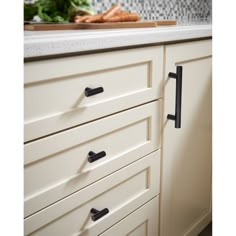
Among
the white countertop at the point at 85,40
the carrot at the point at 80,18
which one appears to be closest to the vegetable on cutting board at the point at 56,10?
the carrot at the point at 80,18

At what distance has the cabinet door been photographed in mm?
1271

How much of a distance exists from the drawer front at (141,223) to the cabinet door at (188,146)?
0.05 metres

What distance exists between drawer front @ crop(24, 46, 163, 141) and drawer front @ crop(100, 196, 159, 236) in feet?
Answer: 1.12

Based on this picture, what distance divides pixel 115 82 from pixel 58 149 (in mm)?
251

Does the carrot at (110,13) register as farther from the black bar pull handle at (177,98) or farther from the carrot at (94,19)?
the black bar pull handle at (177,98)

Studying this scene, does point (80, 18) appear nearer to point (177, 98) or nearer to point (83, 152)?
point (177, 98)

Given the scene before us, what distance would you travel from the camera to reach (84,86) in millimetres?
895

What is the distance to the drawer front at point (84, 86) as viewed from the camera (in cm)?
78

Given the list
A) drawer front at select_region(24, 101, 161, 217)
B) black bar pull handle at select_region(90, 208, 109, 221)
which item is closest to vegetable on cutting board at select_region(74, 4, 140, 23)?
drawer front at select_region(24, 101, 161, 217)

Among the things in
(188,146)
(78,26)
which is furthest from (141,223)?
(78,26)
